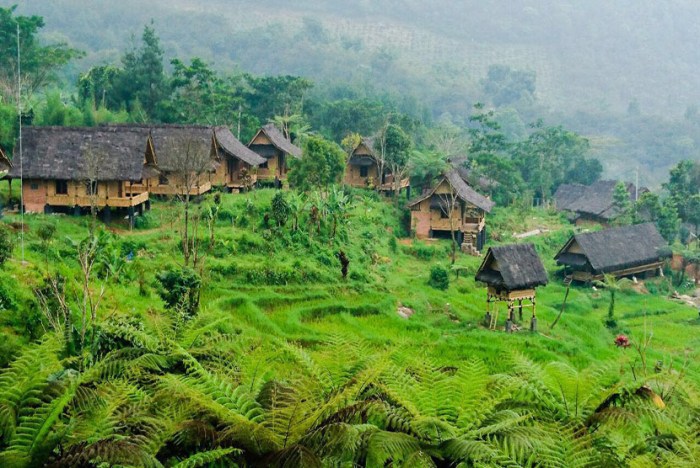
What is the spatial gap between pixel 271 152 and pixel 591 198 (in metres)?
22.0

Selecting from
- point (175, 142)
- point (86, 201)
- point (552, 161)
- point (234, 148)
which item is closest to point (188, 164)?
point (86, 201)

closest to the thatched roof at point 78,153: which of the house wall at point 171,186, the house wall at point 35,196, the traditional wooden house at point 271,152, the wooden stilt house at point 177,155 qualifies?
the house wall at point 35,196

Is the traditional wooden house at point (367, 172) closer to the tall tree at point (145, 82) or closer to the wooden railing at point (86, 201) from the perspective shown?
the tall tree at point (145, 82)

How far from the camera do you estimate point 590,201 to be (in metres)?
53.7

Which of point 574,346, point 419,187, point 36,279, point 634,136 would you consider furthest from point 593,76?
point 36,279

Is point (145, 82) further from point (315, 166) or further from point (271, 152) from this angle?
point (315, 166)

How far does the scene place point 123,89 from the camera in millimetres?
48281

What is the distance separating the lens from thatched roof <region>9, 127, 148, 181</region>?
30.1m

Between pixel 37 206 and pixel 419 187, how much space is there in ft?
74.8

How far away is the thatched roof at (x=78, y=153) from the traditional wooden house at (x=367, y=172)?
16.7 meters

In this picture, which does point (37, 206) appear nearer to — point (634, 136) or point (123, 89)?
point (123, 89)

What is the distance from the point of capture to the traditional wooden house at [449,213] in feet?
131

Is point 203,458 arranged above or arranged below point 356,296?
above

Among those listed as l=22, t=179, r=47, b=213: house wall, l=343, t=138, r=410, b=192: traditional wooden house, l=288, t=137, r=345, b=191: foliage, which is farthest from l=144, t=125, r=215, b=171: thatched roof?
l=343, t=138, r=410, b=192: traditional wooden house
